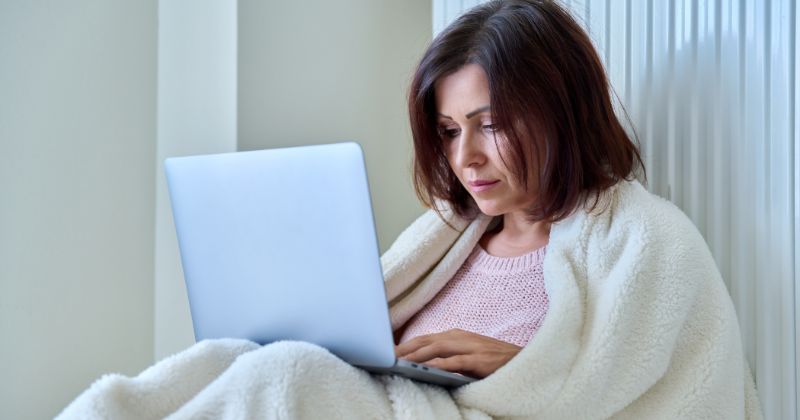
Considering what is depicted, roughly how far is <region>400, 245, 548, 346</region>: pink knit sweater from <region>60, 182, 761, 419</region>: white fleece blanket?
0.08 meters

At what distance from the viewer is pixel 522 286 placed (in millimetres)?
1155

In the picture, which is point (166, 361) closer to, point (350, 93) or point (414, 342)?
point (414, 342)

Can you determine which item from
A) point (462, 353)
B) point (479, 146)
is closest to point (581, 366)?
point (462, 353)

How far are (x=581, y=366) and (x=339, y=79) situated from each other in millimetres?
1087

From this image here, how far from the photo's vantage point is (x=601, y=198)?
3.64ft

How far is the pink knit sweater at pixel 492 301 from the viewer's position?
1.12m

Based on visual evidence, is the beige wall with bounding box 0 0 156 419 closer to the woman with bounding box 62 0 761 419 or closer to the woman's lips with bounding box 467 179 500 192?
the woman with bounding box 62 0 761 419

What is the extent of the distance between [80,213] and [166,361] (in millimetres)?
966

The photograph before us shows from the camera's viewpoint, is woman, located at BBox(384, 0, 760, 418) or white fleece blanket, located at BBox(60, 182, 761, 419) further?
woman, located at BBox(384, 0, 760, 418)

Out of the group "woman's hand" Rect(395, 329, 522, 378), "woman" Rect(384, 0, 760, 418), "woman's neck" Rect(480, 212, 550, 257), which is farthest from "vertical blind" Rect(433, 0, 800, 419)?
"woman's hand" Rect(395, 329, 522, 378)

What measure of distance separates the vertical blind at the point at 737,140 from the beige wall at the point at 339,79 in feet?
2.52

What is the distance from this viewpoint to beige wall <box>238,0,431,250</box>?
1.81 meters

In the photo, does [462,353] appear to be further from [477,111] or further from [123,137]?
[123,137]

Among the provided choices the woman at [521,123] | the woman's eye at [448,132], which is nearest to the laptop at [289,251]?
the woman at [521,123]
